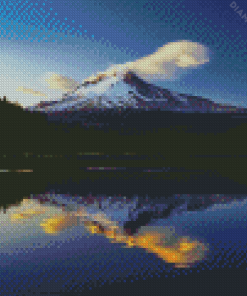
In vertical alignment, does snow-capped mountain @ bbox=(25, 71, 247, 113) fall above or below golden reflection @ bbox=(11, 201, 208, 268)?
above

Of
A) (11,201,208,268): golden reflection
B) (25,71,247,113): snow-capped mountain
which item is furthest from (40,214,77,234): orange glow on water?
(25,71,247,113): snow-capped mountain

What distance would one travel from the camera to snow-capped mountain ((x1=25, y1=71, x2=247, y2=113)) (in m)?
170

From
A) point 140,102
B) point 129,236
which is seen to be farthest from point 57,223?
point 140,102

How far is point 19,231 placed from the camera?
286 inches

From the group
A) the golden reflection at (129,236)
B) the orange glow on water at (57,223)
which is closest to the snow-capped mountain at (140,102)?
the golden reflection at (129,236)

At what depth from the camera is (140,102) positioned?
6860 inches

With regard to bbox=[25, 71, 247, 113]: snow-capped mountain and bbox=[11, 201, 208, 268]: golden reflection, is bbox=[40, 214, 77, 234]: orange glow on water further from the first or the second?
bbox=[25, 71, 247, 113]: snow-capped mountain

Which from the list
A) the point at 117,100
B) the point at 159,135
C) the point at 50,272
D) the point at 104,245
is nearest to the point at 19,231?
the point at 104,245

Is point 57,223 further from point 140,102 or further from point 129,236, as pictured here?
point 140,102

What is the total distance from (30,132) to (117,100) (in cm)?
8216

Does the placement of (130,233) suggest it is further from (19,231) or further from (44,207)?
(44,207)

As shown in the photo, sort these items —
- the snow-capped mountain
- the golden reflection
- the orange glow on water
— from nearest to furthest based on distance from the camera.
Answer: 1. the golden reflection
2. the orange glow on water
3. the snow-capped mountain

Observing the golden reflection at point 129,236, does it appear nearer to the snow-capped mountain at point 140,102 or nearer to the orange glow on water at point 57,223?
the orange glow on water at point 57,223

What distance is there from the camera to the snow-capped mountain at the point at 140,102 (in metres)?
170
